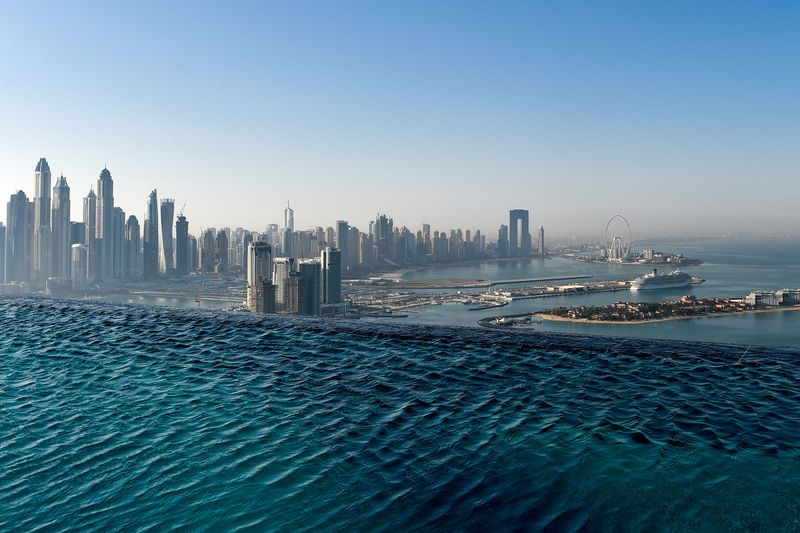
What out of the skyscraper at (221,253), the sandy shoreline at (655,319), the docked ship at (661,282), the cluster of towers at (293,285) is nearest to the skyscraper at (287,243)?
the skyscraper at (221,253)

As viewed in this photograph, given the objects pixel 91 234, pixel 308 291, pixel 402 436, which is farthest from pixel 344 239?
pixel 402 436

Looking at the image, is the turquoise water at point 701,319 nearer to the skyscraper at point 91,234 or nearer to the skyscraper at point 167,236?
the skyscraper at point 167,236

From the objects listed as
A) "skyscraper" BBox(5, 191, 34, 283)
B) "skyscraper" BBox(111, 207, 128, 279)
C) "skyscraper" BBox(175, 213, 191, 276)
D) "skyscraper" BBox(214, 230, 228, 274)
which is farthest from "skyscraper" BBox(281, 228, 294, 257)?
"skyscraper" BBox(5, 191, 34, 283)

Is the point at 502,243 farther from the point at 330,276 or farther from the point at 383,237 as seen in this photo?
the point at 330,276

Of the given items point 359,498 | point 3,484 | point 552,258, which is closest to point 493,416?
point 359,498

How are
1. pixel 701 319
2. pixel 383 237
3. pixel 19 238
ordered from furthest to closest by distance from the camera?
pixel 383 237 < pixel 19 238 < pixel 701 319

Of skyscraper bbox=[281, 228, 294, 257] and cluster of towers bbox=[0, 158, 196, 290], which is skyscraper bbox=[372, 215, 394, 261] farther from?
cluster of towers bbox=[0, 158, 196, 290]

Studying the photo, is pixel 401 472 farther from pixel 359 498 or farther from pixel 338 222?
pixel 338 222
